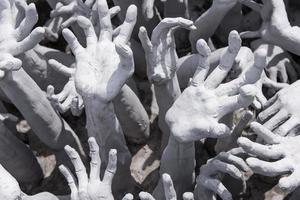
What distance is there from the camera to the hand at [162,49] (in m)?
0.79

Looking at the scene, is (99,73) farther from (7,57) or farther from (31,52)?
(31,52)

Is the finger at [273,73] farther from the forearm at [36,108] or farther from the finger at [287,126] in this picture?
the forearm at [36,108]

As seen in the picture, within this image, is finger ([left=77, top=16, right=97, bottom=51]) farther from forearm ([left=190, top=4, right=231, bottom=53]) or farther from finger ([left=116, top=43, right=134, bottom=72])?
forearm ([left=190, top=4, right=231, bottom=53])

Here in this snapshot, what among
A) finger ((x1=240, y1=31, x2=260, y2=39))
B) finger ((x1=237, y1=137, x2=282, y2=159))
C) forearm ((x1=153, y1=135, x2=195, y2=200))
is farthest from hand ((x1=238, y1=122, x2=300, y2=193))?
finger ((x1=240, y1=31, x2=260, y2=39))

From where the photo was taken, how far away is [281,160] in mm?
709

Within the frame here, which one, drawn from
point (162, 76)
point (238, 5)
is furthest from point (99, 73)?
point (238, 5)

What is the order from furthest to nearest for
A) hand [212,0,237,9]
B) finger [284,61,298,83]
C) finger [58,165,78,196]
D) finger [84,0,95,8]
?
finger [284,61,298,83] → finger [84,0,95,8] → hand [212,0,237,9] → finger [58,165,78,196]

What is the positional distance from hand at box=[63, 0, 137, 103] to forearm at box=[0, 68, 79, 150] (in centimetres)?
12

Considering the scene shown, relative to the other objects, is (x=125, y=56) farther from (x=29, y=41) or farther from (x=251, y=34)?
(x=251, y=34)

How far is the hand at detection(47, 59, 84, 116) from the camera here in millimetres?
848

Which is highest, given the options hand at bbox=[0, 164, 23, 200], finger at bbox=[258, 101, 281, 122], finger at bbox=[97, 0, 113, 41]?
finger at bbox=[97, 0, 113, 41]

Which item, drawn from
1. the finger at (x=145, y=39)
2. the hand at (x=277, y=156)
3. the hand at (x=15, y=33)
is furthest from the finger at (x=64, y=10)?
the hand at (x=277, y=156)

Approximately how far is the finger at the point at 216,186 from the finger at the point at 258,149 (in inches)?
4.0

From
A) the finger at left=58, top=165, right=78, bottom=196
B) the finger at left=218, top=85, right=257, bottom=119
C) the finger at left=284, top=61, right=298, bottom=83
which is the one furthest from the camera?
the finger at left=284, top=61, right=298, bottom=83
